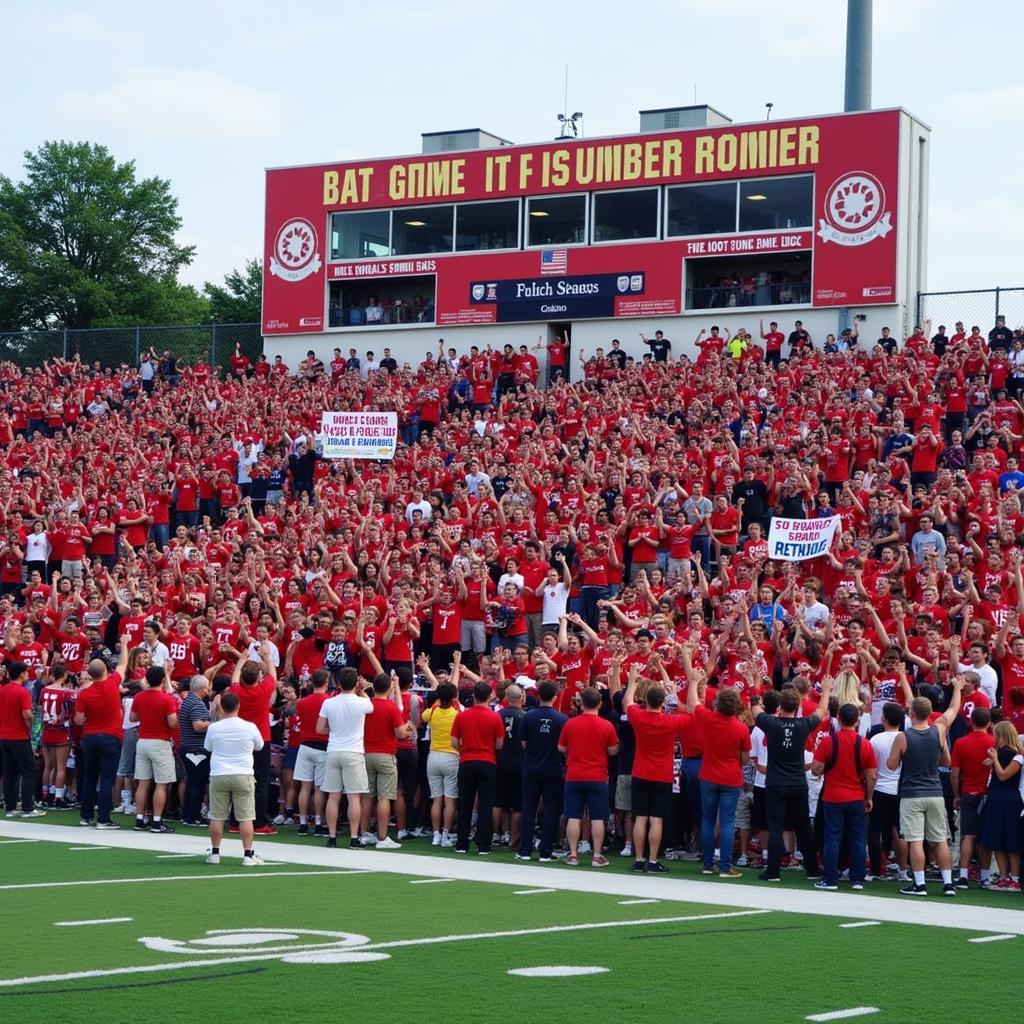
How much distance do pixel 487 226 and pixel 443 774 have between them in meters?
21.1

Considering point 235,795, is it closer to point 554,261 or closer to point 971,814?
point 971,814

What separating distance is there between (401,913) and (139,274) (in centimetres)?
6263

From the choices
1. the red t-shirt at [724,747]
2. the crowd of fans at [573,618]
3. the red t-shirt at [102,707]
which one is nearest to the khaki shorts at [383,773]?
the crowd of fans at [573,618]

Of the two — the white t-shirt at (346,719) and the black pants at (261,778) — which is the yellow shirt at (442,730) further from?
the black pants at (261,778)

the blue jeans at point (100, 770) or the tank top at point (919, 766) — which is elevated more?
the tank top at point (919, 766)

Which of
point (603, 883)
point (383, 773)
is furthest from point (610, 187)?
point (603, 883)

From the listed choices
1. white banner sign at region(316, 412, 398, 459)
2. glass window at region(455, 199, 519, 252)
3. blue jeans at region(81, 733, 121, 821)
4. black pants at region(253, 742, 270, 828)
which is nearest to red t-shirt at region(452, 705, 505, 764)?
black pants at region(253, 742, 270, 828)

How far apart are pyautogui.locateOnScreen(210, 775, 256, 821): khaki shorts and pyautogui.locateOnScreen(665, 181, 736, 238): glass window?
20.9 m

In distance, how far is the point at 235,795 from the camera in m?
13.4

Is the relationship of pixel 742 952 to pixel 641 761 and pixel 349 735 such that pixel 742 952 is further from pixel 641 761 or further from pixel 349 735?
pixel 349 735

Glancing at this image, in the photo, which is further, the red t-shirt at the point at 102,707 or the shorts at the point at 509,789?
the red t-shirt at the point at 102,707

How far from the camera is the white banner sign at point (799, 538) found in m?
18.3

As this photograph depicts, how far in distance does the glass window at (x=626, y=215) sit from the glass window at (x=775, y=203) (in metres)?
1.89

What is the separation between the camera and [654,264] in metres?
32.3
